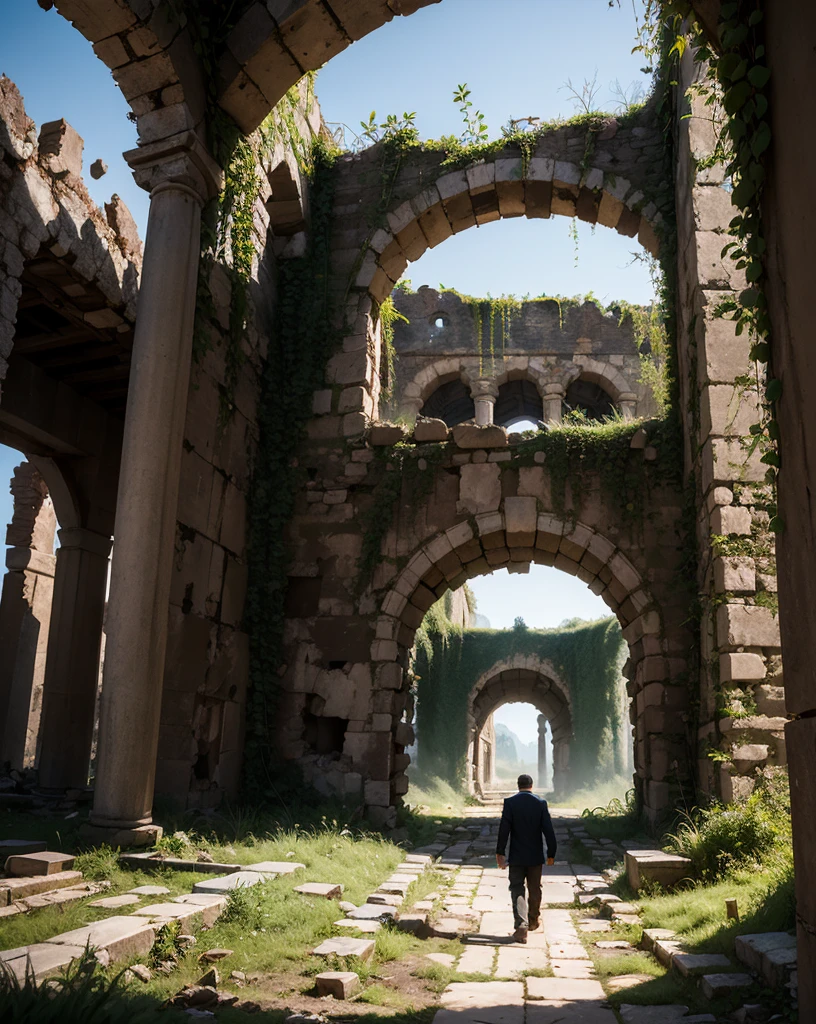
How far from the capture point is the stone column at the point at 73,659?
9.77 meters

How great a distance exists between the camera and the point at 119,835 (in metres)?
5.87

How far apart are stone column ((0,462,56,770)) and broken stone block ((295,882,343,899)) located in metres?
8.11

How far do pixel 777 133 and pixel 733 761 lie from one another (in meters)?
5.46

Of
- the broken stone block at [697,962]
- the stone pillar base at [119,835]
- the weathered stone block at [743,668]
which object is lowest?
the broken stone block at [697,962]

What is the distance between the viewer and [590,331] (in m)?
18.6

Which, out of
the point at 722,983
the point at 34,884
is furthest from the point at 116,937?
the point at 722,983

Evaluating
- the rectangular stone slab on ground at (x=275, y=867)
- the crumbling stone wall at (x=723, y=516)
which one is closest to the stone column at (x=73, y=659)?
the rectangular stone slab on ground at (x=275, y=867)

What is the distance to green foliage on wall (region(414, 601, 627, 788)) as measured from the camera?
69.2ft

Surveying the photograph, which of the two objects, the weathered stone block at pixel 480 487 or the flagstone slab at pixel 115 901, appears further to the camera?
the weathered stone block at pixel 480 487

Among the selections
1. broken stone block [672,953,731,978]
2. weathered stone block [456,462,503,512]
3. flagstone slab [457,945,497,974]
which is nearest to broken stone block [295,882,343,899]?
flagstone slab [457,945,497,974]

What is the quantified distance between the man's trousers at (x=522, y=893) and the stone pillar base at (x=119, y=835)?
2.47m

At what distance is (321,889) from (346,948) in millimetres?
1076

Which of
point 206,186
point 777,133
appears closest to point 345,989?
point 777,133

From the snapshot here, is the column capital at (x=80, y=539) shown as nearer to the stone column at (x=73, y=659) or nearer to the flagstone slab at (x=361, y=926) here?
the stone column at (x=73, y=659)
